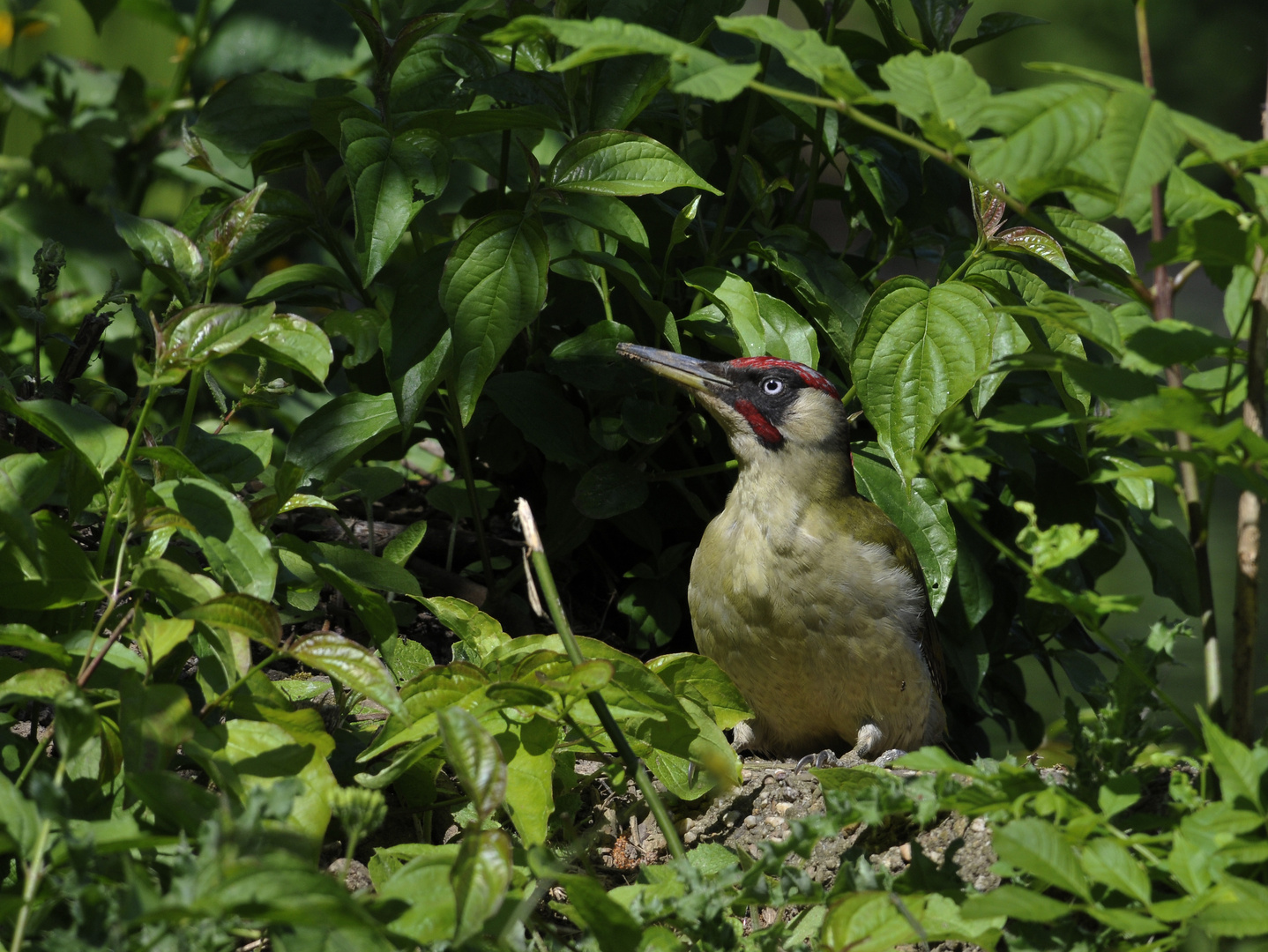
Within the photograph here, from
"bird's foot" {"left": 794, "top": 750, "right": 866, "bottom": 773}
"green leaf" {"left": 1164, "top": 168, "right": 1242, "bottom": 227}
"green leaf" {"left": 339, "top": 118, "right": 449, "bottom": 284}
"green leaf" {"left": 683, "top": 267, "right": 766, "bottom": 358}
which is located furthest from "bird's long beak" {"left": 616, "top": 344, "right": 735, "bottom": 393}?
"green leaf" {"left": 1164, "top": 168, "right": 1242, "bottom": 227}

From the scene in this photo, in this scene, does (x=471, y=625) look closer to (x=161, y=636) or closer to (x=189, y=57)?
(x=161, y=636)

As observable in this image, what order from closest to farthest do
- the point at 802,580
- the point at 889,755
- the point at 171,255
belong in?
the point at 171,255
the point at 802,580
the point at 889,755

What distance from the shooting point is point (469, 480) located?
3.11 metres

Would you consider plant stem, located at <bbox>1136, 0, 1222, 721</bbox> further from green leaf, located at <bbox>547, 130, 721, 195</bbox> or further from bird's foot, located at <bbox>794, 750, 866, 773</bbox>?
bird's foot, located at <bbox>794, 750, 866, 773</bbox>

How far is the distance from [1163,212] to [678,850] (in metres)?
1.20

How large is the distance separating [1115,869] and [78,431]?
Result: 1.75 metres

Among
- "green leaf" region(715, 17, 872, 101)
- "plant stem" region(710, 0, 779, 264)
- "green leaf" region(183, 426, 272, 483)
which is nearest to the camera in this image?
"green leaf" region(715, 17, 872, 101)

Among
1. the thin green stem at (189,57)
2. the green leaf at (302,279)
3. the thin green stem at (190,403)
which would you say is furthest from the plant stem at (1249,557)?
the thin green stem at (189,57)

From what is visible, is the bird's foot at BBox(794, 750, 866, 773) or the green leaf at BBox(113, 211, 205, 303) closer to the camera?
the green leaf at BBox(113, 211, 205, 303)

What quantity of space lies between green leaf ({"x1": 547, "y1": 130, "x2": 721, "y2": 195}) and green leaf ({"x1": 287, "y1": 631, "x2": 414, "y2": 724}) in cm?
122

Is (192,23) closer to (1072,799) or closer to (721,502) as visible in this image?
(721,502)

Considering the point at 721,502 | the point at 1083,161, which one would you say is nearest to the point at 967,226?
the point at 721,502

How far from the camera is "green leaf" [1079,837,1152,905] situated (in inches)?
59.1

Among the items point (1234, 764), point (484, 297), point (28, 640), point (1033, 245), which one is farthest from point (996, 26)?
point (28, 640)
